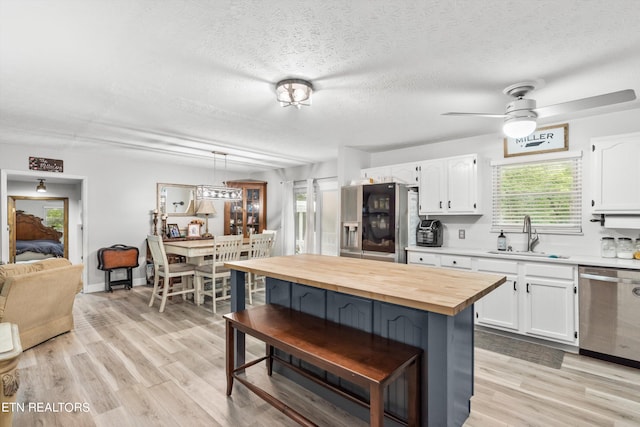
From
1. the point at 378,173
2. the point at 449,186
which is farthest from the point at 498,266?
the point at 378,173

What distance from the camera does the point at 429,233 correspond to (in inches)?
164

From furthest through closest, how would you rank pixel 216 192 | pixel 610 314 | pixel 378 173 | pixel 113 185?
pixel 113 185 → pixel 216 192 → pixel 378 173 → pixel 610 314

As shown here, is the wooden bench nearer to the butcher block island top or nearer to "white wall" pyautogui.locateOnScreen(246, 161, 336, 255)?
the butcher block island top

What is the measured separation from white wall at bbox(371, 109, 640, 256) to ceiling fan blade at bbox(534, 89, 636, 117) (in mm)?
1464

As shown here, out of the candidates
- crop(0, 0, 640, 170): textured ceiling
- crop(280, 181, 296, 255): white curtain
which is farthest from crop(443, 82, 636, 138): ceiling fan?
crop(280, 181, 296, 255): white curtain

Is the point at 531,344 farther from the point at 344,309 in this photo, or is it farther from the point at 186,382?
the point at 186,382

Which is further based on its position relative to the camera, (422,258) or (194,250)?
(194,250)

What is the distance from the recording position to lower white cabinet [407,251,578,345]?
3.01 m

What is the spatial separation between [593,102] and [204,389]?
135 inches

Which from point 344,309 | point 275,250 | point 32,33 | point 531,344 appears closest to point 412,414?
point 344,309

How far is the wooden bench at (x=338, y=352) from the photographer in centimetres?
148

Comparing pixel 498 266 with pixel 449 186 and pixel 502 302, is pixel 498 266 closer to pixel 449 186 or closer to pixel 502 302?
pixel 502 302

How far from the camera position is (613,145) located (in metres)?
3.03

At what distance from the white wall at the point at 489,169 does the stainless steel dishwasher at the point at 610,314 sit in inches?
24.7
